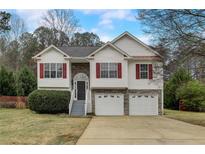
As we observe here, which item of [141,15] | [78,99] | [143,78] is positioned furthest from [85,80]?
[141,15]

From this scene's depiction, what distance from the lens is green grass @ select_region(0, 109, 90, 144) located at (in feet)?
31.1

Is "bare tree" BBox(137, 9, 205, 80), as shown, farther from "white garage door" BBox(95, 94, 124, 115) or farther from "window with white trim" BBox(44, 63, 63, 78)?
"window with white trim" BBox(44, 63, 63, 78)

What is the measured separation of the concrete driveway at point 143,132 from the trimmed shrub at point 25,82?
2744 millimetres

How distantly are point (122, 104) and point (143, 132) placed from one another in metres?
4.15

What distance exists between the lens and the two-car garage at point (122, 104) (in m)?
13.7

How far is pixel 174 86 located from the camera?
1305 centimetres

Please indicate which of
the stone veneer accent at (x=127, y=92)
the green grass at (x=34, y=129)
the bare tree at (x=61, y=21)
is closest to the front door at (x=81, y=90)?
the stone veneer accent at (x=127, y=92)

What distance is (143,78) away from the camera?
14.2 m

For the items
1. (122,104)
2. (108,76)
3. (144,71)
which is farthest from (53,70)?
(144,71)

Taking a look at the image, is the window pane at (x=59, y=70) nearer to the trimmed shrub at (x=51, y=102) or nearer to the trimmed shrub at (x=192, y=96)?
the trimmed shrub at (x=51, y=102)

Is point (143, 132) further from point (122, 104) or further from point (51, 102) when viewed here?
point (51, 102)
